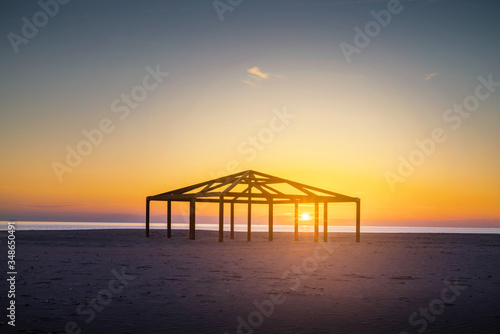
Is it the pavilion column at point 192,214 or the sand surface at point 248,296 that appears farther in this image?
the pavilion column at point 192,214

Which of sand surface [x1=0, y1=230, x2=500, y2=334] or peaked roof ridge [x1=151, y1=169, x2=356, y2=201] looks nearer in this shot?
sand surface [x1=0, y1=230, x2=500, y2=334]

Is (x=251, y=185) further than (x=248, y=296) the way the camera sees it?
Yes

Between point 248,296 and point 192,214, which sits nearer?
point 248,296

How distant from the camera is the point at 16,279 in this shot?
12.1 meters

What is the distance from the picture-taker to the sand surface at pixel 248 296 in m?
8.04

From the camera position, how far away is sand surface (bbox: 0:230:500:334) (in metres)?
8.04

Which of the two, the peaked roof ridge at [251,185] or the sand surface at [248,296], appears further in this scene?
the peaked roof ridge at [251,185]

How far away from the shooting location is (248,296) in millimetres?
10602

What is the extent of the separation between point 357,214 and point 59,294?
70.6 feet

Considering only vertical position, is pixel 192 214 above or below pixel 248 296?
above

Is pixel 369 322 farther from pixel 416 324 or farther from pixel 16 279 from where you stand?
pixel 16 279

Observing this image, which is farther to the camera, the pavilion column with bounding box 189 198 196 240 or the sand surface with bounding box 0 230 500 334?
the pavilion column with bounding box 189 198 196 240

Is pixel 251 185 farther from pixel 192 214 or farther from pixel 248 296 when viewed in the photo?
pixel 248 296

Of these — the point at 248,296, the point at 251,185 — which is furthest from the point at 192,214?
the point at 248,296
